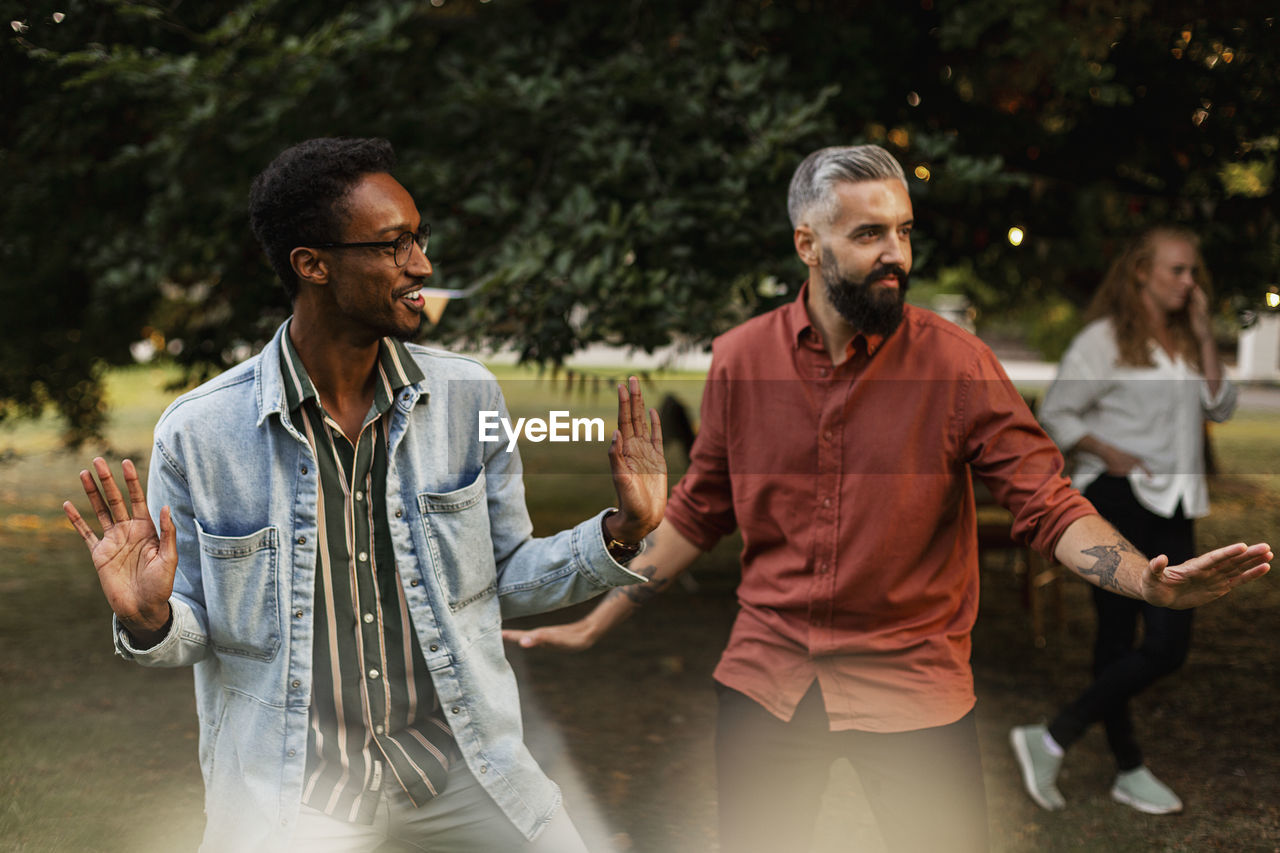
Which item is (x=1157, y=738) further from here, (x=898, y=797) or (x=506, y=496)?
(x=506, y=496)

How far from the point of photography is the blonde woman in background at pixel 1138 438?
4.77 metres

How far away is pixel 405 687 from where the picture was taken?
7.99 ft

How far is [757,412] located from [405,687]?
1.13 m

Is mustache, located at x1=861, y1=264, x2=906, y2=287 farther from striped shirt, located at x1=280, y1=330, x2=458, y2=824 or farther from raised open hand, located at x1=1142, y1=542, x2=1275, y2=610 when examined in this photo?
striped shirt, located at x1=280, y1=330, x2=458, y2=824

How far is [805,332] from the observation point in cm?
304

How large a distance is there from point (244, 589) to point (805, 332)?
1.49m

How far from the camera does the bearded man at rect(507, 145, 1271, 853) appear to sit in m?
2.75

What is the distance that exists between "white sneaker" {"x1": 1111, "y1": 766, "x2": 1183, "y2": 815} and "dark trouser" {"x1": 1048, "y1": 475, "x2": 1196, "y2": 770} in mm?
140

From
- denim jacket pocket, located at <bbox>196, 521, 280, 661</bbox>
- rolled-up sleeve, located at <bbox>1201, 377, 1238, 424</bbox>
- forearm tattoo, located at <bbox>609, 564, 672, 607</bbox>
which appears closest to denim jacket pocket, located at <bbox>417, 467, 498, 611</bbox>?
denim jacket pocket, located at <bbox>196, 521, 280, 661</bbox>

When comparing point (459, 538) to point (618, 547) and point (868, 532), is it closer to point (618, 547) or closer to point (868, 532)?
point (618, 547)

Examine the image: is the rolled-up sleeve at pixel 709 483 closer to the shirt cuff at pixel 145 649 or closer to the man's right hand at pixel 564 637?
the man's right hand at pixel 564 637

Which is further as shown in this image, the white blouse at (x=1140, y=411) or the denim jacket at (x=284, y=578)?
the white blouse at (x=1140, y=411)

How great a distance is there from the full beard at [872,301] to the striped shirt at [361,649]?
1080 mm

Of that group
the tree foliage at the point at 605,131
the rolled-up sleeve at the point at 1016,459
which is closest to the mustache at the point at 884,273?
the rolled-up sleeve at the point at 1016,459
